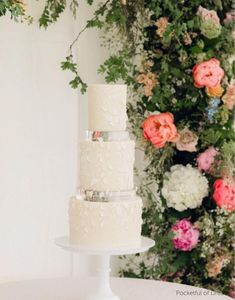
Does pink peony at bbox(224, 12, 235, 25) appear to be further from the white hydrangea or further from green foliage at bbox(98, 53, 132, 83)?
the white hydrangea

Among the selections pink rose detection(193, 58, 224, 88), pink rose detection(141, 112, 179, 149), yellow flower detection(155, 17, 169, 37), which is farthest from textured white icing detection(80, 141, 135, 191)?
yellow flower detection(155, 17, 169, 37)

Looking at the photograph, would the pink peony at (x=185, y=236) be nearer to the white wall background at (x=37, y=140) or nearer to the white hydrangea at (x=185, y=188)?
the white hydrangea at (x=185, y=188)

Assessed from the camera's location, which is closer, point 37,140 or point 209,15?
point 209,15

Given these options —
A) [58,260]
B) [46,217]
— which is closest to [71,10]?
[46,217]

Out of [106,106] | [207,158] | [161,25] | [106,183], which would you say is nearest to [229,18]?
[161,25]

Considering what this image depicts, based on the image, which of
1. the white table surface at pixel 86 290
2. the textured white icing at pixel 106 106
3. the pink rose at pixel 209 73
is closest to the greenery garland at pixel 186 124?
the pink rose at pixel 209 73

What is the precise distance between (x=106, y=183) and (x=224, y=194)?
2.71 ft

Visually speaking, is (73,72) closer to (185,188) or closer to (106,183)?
(185,188)

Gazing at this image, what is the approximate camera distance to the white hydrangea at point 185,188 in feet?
9.34

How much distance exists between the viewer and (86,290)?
8.16 ft

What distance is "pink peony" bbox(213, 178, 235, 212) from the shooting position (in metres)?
2.82

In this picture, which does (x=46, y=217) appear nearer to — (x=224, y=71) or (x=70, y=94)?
(x=70, y=94)

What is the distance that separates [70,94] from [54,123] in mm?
148

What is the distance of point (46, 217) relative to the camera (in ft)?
9.94
